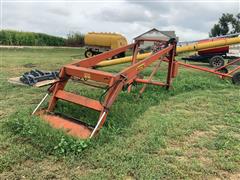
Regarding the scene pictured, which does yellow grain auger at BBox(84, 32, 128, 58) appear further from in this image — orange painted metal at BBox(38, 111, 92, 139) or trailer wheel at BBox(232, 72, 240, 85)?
orange painted metal at BBox(38, 111, 92, 139)

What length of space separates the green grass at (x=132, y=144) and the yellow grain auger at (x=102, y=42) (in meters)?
10.9

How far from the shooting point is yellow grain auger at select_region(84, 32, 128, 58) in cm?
1543

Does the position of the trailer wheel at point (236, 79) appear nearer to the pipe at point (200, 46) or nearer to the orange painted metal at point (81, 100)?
→ the pipe at point (200, 46)

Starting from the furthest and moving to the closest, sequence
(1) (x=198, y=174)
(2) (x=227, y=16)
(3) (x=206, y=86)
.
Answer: (2) (x=227, y=16)
(3) (x=206, y=86)
(1) (x=198, y=174)

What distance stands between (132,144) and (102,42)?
12.9m

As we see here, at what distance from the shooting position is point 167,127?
145 inches

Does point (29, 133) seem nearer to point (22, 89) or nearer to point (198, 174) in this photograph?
point (198, 174)

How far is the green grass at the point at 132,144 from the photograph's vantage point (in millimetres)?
2635

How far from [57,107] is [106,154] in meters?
1.55

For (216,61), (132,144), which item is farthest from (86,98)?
(216,61)

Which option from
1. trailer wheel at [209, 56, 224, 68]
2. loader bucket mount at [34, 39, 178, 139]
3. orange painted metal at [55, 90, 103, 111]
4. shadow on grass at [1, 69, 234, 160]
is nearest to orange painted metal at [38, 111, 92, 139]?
loader bucket mount at [34, 39, 178, 139]

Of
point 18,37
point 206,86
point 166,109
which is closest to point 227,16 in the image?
point 18,37

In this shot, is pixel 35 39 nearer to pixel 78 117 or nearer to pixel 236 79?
pixel 236 79

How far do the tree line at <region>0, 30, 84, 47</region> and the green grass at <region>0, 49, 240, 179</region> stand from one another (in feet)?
66.1
